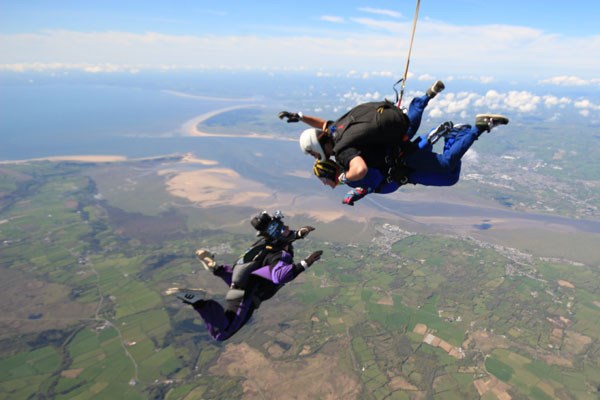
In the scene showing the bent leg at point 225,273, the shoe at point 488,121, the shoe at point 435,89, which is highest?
the shoe at point 435,89

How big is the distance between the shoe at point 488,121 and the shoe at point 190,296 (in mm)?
5017

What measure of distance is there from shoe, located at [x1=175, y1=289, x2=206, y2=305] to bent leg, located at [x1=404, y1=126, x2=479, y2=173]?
395cm

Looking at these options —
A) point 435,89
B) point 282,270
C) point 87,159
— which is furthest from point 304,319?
point 87,159

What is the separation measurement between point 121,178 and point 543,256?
381 feet

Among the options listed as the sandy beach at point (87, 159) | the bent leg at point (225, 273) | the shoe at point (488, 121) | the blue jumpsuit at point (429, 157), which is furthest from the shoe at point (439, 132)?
the sandy beach at point (87, 159)

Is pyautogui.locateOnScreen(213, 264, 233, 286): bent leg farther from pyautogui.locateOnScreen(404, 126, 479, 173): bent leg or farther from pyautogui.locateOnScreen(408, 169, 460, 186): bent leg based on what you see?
pyautogui.locateOnScreen(404, 126, 479, 173): bent leg

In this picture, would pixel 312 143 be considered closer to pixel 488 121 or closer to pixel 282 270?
pixel 282 270

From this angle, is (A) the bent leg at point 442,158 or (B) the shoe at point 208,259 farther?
(B) the shoe at point 208,259

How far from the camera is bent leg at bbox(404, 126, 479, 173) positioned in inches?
222

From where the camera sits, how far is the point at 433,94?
5.64m

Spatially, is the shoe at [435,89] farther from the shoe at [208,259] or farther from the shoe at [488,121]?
the shoe at [208,259]

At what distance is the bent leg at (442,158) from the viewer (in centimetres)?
565

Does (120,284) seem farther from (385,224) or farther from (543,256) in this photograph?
(543,256)

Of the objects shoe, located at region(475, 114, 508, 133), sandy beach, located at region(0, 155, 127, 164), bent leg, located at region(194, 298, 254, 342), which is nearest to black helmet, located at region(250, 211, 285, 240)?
bent leg, located at region(194, 298, 254, 342)
